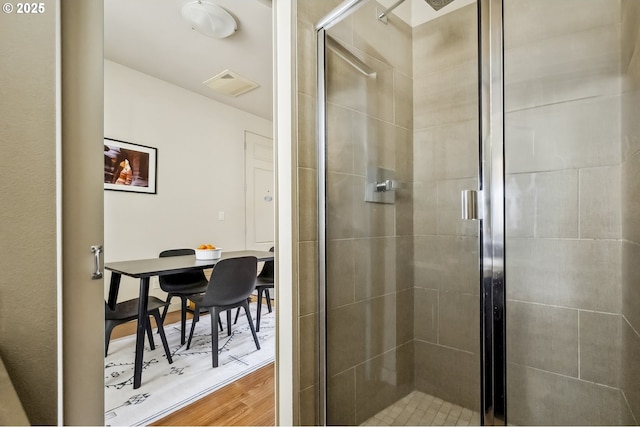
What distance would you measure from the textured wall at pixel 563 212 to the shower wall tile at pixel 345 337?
0.71 m

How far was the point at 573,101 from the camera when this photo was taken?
4.19ft

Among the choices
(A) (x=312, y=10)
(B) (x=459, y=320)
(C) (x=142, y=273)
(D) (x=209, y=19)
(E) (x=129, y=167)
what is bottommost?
(B) (x=459, y=320)

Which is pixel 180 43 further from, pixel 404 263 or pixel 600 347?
pixel 600 347

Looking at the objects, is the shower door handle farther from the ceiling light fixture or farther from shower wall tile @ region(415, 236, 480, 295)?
the ceiling light fixture

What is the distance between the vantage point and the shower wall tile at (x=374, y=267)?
1.43 meters

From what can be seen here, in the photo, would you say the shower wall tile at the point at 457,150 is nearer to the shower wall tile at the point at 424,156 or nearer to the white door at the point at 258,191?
the shower wall tile at the point at 424,156

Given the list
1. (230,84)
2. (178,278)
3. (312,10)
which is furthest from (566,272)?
(230,84)

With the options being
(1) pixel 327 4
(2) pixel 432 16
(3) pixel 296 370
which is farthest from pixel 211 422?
(2) pixel 432 16

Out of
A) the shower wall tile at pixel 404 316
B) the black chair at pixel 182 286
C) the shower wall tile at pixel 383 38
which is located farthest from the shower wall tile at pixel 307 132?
the black chair at pixel 182 286

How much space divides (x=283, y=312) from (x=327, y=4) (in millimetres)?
1340

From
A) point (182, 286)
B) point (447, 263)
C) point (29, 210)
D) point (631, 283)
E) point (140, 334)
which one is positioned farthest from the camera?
point (182, 286)

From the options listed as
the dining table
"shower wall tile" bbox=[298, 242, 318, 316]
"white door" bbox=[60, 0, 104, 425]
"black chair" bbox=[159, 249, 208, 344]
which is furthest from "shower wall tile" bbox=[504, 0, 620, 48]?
"black chair" bbox=[159, 249, 208, 344]

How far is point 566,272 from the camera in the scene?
1312 mm

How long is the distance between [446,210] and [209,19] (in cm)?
208
